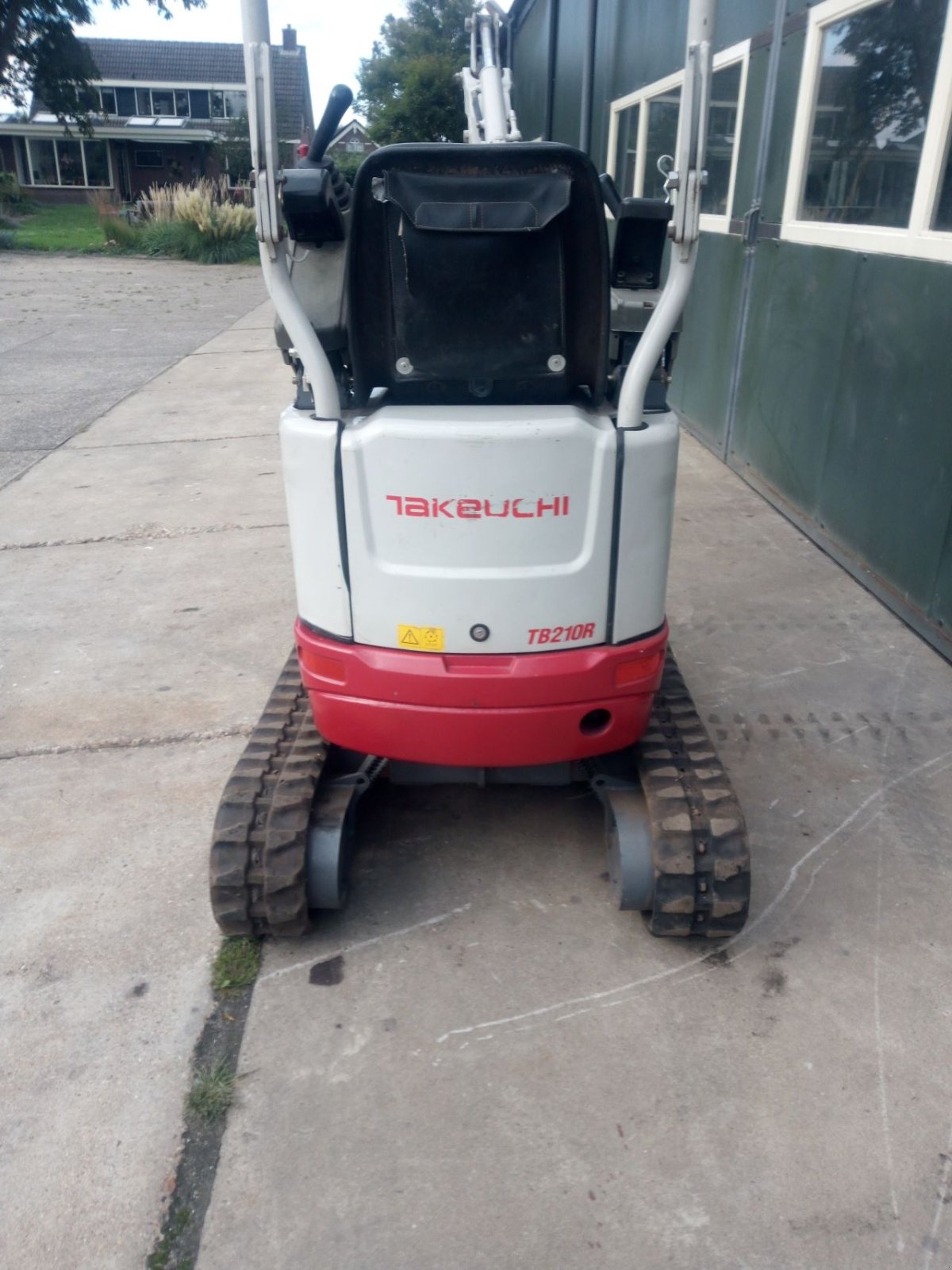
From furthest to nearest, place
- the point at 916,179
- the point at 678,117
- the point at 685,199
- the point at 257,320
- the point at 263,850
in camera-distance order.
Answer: the point at 257,320 < the point at 678,117 < the point at 916,179 < the point at 263,850 < the point at 685,199

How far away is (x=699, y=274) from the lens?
24.8ft

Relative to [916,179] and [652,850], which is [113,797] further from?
[916,179]

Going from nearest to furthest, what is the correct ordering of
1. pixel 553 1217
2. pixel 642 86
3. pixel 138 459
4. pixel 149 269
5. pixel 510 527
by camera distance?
pixel 553 1217 < pixel 510 527 < pixel 138 459 < pixel 642 86 < pixel 149 269

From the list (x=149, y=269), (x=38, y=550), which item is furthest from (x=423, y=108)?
(x=38, y=550)

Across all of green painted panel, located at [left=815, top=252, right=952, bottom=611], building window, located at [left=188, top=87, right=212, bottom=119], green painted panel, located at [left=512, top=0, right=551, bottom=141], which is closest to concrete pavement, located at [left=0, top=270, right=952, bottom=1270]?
green painted panel, located at [left=815, top=252, right=952, bottom=611]

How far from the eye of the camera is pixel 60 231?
1152 inches

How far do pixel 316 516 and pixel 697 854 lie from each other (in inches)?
52.5

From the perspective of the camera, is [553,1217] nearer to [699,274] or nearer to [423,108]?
[699,274]

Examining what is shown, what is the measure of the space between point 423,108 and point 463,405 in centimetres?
4142

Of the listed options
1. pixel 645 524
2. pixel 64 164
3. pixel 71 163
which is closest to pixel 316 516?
pixel 645 524

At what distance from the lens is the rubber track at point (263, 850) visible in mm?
2668

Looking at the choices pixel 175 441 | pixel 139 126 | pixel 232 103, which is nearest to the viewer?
pixel 175 441

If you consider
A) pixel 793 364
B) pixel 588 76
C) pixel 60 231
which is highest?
pixel 588 76

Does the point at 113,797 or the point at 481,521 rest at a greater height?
the point at 481,521
